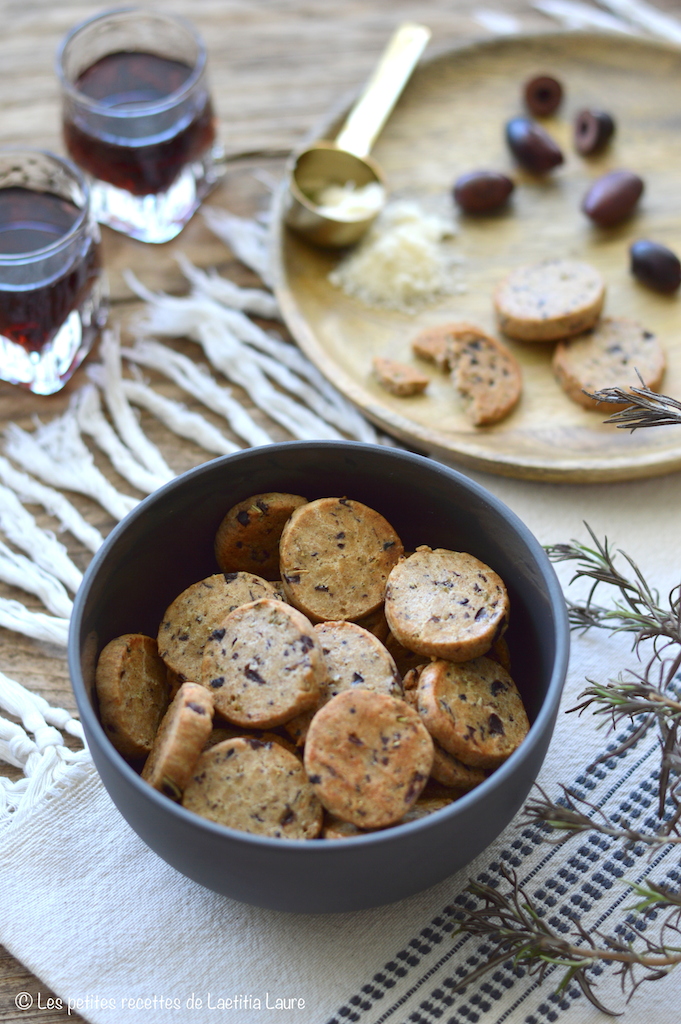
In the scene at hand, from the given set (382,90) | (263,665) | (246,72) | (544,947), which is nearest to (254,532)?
(263,665)

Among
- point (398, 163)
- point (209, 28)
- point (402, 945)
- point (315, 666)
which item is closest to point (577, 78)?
point (398, 163)

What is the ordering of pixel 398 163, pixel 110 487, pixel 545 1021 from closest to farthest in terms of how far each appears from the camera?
pixel 545 1021 < pixel 110 487 < pixel 398 163

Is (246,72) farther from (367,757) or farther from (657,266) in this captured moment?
(367,757)

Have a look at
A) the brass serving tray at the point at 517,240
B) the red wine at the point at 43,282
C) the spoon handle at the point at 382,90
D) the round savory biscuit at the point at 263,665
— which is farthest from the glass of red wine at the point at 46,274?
the round savory biscuit at the point at 263,665

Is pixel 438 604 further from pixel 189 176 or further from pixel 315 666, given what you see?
pixel 189 176

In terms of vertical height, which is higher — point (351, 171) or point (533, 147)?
point (533, 147)

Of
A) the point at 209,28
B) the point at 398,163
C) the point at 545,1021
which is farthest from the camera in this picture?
the point at 209,28

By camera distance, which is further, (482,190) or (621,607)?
(482,190)
